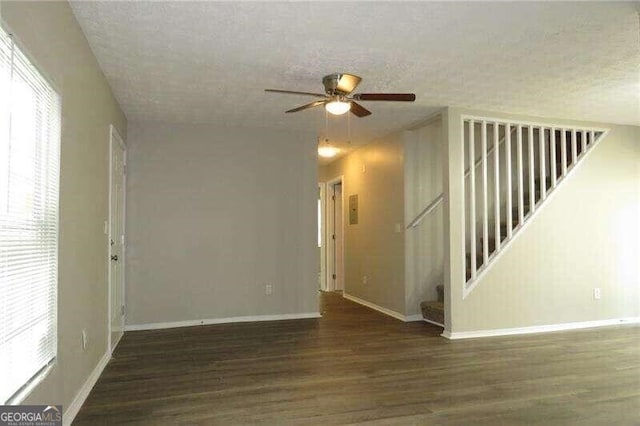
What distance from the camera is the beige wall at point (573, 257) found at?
4309mm

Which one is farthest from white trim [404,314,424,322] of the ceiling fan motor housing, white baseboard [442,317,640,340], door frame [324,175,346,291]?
the ceiling fan motor housing

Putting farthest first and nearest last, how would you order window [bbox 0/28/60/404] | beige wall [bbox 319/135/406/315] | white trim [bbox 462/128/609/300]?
1. beige wall [bbox 319/135/406/315]
2. white trim [bbox 462/128/609/300]
3. window [bbox 0/28/60/404]

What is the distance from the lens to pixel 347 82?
116 inches

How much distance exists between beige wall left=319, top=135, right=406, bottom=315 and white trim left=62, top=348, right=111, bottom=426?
3331 millimetres

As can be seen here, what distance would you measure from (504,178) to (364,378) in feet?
11.8

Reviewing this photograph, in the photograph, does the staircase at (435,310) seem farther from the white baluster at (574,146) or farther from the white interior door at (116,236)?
the white interior door at (116,236)

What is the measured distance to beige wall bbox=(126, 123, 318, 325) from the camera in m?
4.64

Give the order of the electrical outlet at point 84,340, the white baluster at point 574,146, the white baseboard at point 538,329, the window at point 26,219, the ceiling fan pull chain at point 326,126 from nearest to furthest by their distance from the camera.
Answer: the window at point 26,219, the electrical outlet at point 84,340, the white baseboard at point 538,329, the ceiling fan pull chain at point 326,126, the white baluster at point 574,146

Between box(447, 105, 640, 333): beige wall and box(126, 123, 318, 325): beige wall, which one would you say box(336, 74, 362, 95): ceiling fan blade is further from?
box(126, 123, 318, 325): beige wall

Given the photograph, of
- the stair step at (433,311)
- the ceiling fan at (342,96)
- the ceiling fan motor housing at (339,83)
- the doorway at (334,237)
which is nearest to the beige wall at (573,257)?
the stair step at (433,311)

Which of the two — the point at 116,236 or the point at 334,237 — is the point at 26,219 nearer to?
the point at 116,236

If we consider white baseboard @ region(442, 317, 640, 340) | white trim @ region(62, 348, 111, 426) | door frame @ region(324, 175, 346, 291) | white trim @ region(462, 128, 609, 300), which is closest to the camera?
white trim @ region(62, 348, 111, 426)

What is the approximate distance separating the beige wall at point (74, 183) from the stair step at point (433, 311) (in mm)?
3434

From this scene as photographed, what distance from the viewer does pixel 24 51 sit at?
1665 mm
